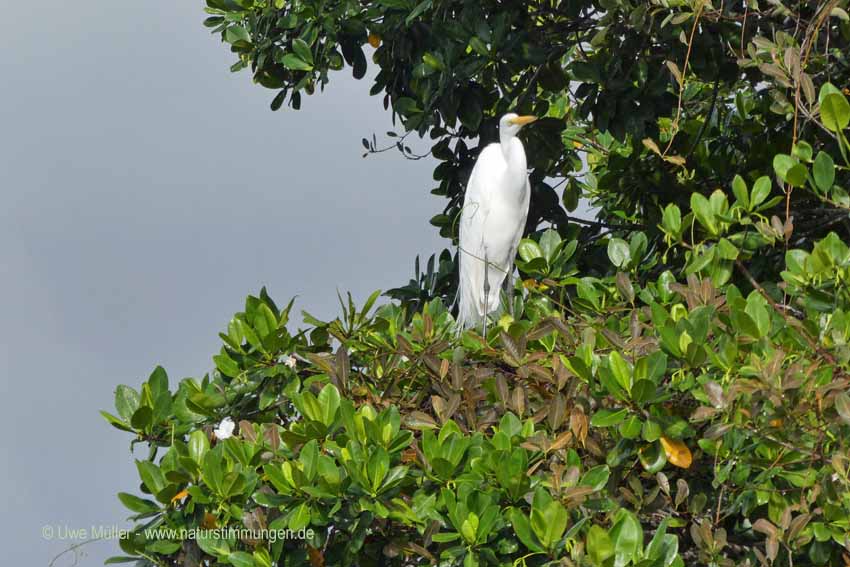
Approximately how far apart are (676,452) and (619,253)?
1.18 m

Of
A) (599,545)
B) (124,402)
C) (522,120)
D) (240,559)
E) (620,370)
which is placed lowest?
(599,545)

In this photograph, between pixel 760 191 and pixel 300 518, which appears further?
pixel 760 191

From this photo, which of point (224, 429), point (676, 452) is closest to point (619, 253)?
point (676, 452)

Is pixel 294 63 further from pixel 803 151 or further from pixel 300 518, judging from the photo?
pixel 300 518

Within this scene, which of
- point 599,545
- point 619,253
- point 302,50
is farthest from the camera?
point 302,50

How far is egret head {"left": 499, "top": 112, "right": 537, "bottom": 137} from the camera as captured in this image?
4.88m

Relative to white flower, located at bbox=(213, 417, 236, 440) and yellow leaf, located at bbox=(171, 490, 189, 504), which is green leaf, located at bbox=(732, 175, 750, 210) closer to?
Result: white flower, located at bbox=(213, 417, 236, 440)

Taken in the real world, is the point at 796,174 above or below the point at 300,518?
above

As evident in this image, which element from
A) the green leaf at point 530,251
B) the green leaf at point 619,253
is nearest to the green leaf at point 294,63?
the green leaf at point 530,251

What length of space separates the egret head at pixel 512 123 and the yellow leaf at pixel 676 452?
7.30 ft

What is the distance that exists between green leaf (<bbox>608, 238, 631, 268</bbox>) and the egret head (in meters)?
1.07

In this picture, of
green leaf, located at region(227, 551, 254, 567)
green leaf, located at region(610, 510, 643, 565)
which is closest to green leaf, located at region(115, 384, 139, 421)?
green leaf, located at region(227, 551, 254, 567)

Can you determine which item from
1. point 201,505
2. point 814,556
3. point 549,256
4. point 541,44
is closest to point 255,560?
point 201,505

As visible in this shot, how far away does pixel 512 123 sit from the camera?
4.91m
